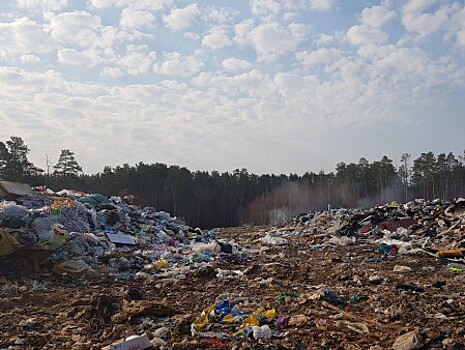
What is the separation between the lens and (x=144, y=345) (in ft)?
13.3

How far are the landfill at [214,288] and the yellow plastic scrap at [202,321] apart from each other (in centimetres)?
1

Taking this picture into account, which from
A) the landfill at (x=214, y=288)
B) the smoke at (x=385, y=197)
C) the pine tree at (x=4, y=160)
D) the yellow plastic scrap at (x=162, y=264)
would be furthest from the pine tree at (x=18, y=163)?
the smoke at (x=385, y=197)

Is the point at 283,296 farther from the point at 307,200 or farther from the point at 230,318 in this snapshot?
the point at 307,200

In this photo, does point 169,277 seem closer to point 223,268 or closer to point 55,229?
point 223,268

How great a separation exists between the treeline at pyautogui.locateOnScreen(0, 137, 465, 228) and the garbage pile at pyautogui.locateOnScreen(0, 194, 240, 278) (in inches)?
955

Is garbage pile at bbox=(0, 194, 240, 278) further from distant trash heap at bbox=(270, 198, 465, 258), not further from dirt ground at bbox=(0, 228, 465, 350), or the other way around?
distant trash heap at bbox=(270, 198, 465, 258)

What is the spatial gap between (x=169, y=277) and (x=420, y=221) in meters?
10.4

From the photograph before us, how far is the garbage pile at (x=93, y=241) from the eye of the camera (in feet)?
29.6

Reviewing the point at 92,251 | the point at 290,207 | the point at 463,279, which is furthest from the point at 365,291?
the point at 290,207

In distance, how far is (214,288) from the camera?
23.9 ft

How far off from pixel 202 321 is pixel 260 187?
1933 inches

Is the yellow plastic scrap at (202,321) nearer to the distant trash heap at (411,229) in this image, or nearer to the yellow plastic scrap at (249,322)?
the yellow plastic scrap at (249,322)

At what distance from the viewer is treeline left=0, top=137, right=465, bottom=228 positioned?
43.0 metres

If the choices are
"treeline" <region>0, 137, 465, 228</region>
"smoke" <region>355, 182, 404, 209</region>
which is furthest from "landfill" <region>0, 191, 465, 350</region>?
"smoke" <region>355, 182, 404, 209</region>
